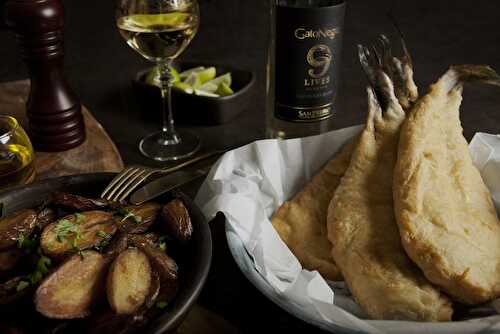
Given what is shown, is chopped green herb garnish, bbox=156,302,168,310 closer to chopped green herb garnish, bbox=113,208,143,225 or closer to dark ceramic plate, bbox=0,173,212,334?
dark ceramic plate, bbox=0,173,212,334

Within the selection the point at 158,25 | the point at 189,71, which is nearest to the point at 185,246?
the point at 158,25

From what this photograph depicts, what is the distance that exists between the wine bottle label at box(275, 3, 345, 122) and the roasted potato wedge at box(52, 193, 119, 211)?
0.54 meters

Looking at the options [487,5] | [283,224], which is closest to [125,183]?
[283,224]

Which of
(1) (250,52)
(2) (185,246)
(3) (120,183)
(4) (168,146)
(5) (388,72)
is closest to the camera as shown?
(2) (185,246)

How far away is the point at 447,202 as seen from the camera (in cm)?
92

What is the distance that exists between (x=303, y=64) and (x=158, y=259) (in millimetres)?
609

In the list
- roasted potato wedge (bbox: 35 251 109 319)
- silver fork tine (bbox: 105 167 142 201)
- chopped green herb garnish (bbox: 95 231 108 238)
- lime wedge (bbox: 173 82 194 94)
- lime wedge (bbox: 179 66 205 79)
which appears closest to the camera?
roasted potato wedge (bbox: 35 251 109 319)

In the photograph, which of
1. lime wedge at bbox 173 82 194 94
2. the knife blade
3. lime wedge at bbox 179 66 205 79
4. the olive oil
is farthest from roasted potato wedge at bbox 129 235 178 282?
lime wedge at bbox 179 66 205 79

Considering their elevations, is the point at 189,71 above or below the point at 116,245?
below

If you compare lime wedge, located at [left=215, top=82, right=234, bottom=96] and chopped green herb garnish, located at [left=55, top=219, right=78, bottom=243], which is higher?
chopped green herb garnish, located at [left=55, top=219, right=78, bottom=243]

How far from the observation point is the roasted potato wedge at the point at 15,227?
0.78m

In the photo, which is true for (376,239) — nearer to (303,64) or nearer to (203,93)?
(303,64)

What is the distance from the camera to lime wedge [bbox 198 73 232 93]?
158cm

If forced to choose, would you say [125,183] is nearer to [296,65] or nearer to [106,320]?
[106,320]
